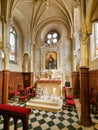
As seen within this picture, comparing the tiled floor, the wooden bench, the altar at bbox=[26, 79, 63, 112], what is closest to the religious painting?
the altar at bbox=[26, 79, 63, 112]

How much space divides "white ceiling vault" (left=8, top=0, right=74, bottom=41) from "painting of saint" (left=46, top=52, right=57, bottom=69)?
9.80 feet

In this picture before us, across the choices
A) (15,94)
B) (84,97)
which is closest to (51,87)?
(15,94)

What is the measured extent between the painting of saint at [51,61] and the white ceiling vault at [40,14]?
9.80 ft

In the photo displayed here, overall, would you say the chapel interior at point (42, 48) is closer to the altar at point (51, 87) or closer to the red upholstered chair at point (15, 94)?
the altar at point (51, 87)

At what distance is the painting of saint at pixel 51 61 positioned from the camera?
1133 centimetres

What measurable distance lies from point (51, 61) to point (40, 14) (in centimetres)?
519

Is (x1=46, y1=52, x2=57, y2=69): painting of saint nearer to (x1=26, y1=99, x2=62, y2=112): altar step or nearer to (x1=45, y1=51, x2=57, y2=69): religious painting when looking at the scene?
(x1=45, y1=51, x2=57, y2=69): religious painting

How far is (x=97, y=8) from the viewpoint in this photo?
455 cm

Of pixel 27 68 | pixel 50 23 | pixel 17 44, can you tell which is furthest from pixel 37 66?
pixel 50 23

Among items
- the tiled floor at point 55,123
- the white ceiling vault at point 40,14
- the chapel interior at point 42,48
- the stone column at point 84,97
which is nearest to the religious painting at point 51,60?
the chapel interior at point 42,48

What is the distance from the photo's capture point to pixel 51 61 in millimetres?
11430

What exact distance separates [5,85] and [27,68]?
4.60 meters

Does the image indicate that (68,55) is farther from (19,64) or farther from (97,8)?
(97,8)

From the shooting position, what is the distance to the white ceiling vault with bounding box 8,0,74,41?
31.5 ft
